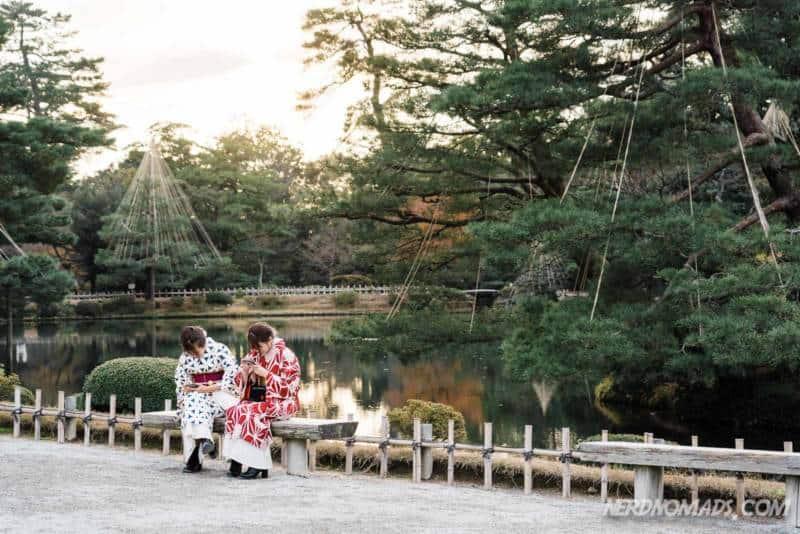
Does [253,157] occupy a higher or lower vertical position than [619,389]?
higher

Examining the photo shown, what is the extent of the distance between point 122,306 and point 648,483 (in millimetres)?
33629

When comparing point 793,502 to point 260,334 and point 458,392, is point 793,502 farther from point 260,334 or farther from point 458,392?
point 458,392

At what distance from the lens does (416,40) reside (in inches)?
542

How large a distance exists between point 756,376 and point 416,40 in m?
6.27

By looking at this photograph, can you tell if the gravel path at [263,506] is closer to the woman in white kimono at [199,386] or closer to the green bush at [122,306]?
the woman in white kimono at [199,386]

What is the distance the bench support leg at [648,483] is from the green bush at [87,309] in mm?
33020

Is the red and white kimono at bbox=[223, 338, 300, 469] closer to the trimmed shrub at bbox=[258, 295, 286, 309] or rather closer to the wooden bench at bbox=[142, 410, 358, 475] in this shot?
the wooden bench at bbox=[142, 410, 358, 475]

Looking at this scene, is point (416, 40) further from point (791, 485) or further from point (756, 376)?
point (791, 485)

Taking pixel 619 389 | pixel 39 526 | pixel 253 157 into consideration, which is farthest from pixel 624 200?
pixel 253 157

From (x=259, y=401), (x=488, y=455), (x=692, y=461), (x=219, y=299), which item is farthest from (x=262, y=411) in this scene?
(x=219, y=299)

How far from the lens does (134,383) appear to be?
38.7 feet

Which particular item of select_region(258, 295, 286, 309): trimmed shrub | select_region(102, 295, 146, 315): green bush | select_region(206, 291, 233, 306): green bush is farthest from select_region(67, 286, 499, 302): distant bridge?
select_region(102, 295, 146, 315): green bush

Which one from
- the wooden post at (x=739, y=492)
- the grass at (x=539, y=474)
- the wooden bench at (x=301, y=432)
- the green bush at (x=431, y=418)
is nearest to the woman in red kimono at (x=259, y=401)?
the wooden bench at (x=301, y=432)

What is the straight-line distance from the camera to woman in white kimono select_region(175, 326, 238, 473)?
→ 6746mm
